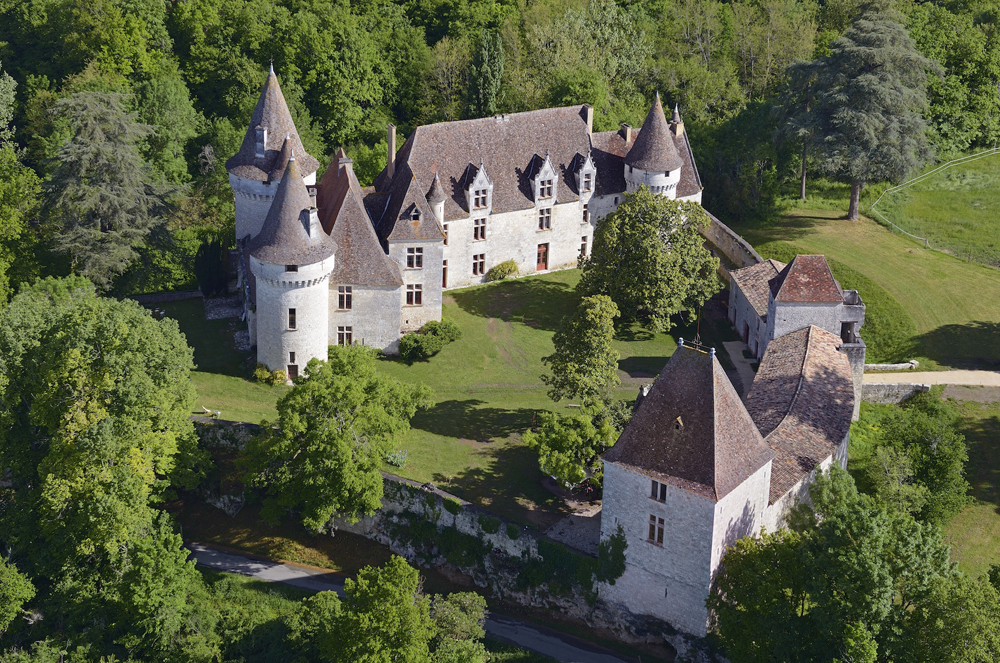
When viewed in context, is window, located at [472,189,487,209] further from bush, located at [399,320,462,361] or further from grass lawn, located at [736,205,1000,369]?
grass lawn, located at [736,205,1000,369]

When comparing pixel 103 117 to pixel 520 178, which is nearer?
pixel 103 117

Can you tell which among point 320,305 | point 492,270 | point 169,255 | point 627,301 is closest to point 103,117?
point 169,255

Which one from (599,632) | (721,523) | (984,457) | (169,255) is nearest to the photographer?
(721,523)

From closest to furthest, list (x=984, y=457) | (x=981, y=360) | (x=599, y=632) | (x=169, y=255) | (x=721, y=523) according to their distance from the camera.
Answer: (x=721, y=523), (x=599, y=632), (x=984, y=457), (x=981, y=360), (x=169, y=255)

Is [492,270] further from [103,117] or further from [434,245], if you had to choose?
[103,117]

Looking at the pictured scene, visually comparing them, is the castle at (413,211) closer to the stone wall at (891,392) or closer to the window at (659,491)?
the stone wall at (891,392)

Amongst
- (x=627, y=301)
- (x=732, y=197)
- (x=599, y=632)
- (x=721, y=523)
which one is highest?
(x=732, y=197)

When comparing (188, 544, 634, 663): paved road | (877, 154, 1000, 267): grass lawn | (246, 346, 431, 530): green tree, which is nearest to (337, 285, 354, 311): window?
(246, 346, 431, 530): green tree

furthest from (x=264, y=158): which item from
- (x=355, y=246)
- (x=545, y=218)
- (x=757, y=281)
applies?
(x=757, y=281)
